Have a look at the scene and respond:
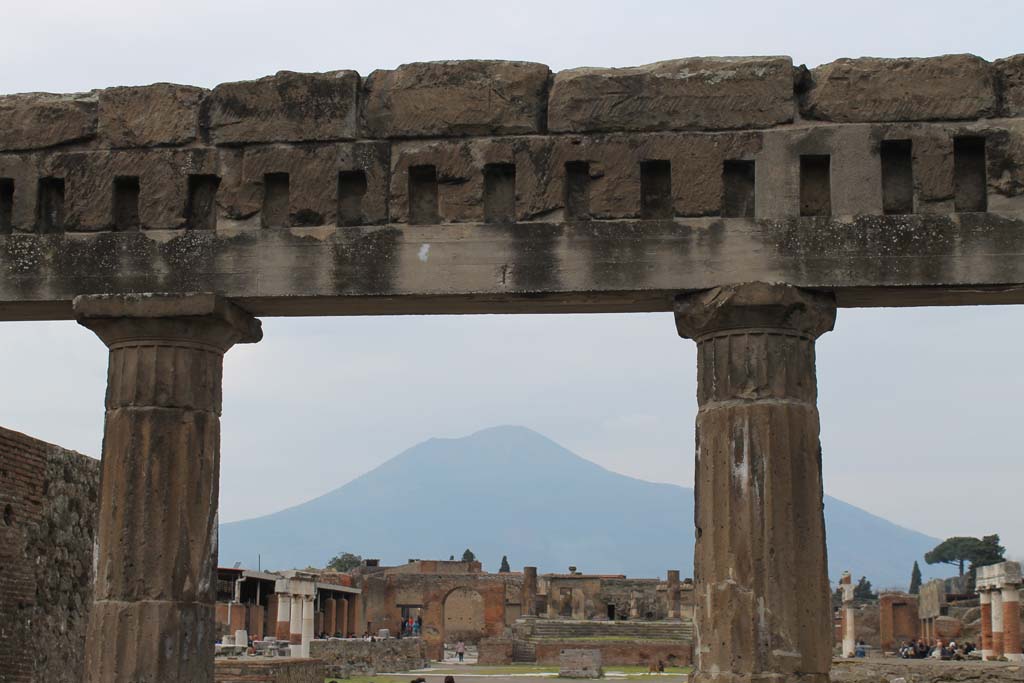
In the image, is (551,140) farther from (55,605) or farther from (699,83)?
(55,605)

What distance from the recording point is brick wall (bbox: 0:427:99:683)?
14.7 metres

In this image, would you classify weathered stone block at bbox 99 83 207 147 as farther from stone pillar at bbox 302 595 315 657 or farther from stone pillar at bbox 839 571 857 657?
stone pillar at bbox 839 571 857 657

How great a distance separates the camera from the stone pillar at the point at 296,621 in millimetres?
44969

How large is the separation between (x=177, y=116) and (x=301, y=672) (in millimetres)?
21783

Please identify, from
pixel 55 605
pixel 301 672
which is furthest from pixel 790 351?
pixel 301 672

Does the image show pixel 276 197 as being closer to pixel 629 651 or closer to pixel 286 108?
pixel 286 108

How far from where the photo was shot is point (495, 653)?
54.3 metres

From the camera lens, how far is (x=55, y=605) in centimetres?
1585

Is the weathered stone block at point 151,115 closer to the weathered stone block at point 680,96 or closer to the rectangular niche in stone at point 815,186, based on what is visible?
the weathered stone block at point 680,96

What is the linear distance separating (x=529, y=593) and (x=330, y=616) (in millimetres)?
10683

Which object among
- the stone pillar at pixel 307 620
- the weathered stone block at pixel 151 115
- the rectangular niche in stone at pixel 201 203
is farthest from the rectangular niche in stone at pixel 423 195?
the stone pillar at pixel 307 620

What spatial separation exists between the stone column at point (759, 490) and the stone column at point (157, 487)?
333 cm

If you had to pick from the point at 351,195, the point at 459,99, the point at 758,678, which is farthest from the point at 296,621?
the point at 758,678

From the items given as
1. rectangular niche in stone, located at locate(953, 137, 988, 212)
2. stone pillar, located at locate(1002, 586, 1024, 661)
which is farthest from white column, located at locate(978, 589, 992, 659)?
rectangular niche in stone, located at locate(953, 137, 988, 212)
